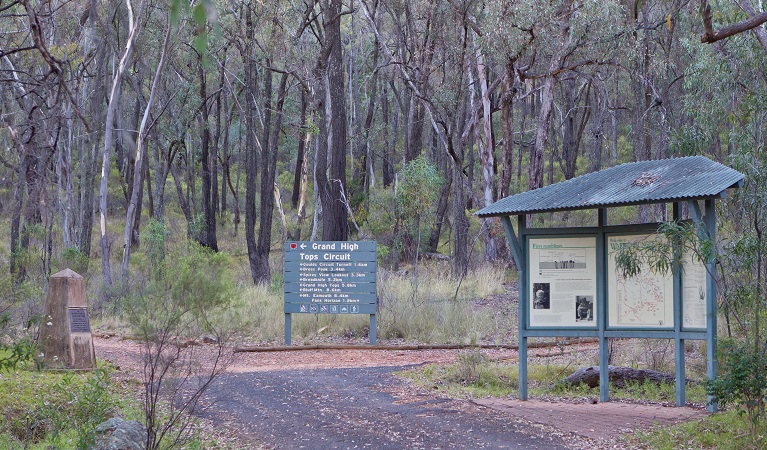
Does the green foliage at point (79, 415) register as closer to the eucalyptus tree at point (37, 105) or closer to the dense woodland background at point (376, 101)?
the eucalyptus tree at point (37, 105)

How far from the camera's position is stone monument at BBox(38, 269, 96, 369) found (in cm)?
1117

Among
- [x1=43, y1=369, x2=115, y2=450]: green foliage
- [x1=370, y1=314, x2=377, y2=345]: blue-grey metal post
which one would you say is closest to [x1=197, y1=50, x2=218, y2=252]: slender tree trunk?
[x1=370, y1=314, x2=377, y2=345]: blue-grey metal post

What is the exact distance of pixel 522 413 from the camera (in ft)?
28.1

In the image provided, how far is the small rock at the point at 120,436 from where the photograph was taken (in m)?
6.73

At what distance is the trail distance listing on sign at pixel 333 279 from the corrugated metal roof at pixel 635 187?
593 centimetres

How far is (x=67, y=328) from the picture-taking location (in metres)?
11.2

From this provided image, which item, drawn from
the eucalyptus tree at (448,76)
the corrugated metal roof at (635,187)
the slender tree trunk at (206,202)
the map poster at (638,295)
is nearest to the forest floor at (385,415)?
the map poster at (638,295)

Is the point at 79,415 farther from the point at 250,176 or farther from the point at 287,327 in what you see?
the point at 250,176

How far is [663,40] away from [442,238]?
1559 cm

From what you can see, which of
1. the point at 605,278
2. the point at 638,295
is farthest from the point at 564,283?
the point at 638,295

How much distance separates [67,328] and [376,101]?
35850 mm


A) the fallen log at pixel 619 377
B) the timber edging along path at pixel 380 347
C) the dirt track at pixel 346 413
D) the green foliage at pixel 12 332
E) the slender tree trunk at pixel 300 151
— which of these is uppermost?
the slender tree trunk at pixel 300 151

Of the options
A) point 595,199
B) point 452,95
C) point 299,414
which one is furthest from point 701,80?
point 299,414

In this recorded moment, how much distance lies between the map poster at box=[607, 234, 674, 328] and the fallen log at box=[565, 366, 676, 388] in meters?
1.35
